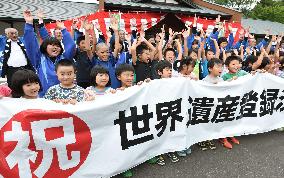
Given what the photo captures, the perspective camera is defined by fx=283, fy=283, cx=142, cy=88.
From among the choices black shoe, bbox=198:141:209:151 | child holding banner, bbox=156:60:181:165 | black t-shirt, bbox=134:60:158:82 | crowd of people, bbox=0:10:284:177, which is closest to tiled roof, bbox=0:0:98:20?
crowd of people, bbox=0:10:284:177

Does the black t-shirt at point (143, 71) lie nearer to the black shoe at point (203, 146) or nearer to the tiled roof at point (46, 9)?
the black shoe at point (203, 146)

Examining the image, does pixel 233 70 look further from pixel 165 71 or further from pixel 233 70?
pixel 165 71

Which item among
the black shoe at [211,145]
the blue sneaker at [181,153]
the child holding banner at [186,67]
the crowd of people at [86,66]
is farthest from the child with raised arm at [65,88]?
the black shoe at [211,145]

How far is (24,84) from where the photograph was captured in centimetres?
307

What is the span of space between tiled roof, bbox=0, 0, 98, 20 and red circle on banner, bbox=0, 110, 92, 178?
9518mm

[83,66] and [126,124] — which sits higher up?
[83,66]

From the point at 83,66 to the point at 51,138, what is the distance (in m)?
1.82

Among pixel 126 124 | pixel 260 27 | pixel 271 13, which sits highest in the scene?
pixel 271 13

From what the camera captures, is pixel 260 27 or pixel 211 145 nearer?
pixel 211 145

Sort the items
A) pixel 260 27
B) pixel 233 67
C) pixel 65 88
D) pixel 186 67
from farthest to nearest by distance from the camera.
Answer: pixel 260 27
pixel 233 67
pixel 186 67
pixel 65 88

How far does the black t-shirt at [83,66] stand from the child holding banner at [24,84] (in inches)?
56.8

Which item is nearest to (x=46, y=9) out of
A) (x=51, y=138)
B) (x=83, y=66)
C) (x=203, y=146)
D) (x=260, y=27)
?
(x=83, y=66)

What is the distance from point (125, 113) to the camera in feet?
11.7

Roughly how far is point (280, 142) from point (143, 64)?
2.79 meters
